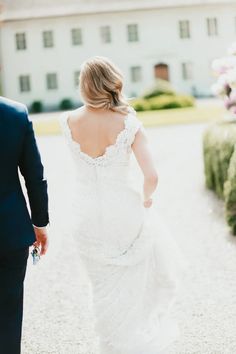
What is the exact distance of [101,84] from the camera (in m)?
3.62

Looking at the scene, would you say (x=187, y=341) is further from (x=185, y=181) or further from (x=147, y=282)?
(x=185, y=181)

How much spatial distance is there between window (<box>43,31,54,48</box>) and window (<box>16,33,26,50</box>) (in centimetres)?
142

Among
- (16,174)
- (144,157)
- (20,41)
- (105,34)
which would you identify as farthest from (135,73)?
(16,174)

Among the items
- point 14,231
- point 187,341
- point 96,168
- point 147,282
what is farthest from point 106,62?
point 187,341

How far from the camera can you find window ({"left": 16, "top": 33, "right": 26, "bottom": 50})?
4666 cm

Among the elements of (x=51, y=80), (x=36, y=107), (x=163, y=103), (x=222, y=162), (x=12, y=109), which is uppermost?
(x=12, y=109)

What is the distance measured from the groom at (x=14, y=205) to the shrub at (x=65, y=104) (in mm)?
42364

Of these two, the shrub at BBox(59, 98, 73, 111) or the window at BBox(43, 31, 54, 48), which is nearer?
the shrub at BBox(59, 98, 73, 111)

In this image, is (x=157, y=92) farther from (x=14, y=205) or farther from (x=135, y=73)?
(x=14, y=205)

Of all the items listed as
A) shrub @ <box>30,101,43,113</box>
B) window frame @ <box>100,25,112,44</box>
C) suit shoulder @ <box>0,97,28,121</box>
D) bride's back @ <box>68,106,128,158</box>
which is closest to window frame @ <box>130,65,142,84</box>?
window frame @ <box>100,25,112,44</box>

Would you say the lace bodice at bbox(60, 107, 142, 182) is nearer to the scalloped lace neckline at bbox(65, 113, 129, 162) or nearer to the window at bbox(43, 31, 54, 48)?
the scalloped lace neckline at bbox(65, 113, 129, 162)

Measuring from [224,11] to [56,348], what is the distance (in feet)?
148

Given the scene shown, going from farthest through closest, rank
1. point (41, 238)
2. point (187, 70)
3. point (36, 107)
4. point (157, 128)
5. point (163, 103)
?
1. point (187, 70)
2. point (36, 107)
3. point (163, 103)
4. point (157, 128)
5. point (41, 238)

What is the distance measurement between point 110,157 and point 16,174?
2.35ft
